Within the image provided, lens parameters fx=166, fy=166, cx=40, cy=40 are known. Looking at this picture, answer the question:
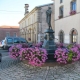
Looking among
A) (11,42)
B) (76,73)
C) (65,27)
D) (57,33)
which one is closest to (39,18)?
(57,33)

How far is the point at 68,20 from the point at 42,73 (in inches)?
643

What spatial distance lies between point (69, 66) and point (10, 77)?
265 centimetres

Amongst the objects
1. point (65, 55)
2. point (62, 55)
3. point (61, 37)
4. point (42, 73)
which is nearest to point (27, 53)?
point (42, 73)

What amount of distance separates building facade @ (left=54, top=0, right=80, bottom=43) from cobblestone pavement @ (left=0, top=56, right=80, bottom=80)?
13104mm

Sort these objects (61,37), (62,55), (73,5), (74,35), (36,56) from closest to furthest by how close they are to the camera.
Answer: (36,56) < (62,55) < (73,5) < (74,35) < (61,37)

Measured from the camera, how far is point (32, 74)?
6254 mm

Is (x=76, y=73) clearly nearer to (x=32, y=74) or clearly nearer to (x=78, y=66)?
(x=78, y=66)

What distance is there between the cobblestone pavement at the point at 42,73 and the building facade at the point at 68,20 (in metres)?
13.1

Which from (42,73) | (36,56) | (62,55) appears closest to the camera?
(42,73)

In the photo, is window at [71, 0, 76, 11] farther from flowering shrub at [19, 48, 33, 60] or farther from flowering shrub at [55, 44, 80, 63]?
flowering shrub at [19, 48, 33, 60]

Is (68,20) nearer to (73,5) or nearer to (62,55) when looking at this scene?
(73,5)

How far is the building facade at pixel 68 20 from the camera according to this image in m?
19.9

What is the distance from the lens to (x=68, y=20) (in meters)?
21.8

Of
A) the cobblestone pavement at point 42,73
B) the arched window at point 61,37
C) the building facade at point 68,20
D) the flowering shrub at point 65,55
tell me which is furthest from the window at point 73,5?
the flowering shrub at point 65,55
